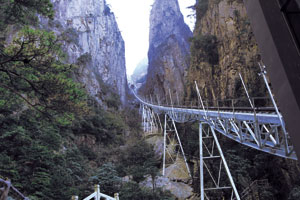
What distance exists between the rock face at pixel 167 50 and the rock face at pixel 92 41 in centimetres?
800

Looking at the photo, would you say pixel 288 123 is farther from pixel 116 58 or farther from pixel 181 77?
pixel 116 58

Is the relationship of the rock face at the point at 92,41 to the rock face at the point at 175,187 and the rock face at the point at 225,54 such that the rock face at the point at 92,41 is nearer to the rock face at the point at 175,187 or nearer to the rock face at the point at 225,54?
the rock face at the point at 225,54

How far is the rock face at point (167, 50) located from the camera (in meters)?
39.8

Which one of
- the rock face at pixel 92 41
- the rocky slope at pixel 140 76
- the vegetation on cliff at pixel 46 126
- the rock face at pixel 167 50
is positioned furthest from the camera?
the rocky slope at pixel 140 76

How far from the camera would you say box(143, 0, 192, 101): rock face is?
131 feet

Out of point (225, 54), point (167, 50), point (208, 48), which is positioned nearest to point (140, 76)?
point (167, 50)

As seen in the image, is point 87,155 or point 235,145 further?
point 87,155

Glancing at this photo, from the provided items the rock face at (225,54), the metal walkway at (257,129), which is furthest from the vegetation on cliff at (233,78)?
the metal walkway at (257,129)

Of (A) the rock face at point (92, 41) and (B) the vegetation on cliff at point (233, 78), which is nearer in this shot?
(B) the vegetation on cliff at point (233, 78)

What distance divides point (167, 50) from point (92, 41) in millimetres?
14149

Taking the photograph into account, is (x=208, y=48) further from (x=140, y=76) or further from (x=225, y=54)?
(x=140, y=76)

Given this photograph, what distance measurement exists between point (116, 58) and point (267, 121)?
43.0 meters

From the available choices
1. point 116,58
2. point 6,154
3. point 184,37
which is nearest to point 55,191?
point 6,154

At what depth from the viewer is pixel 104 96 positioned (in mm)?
33656
